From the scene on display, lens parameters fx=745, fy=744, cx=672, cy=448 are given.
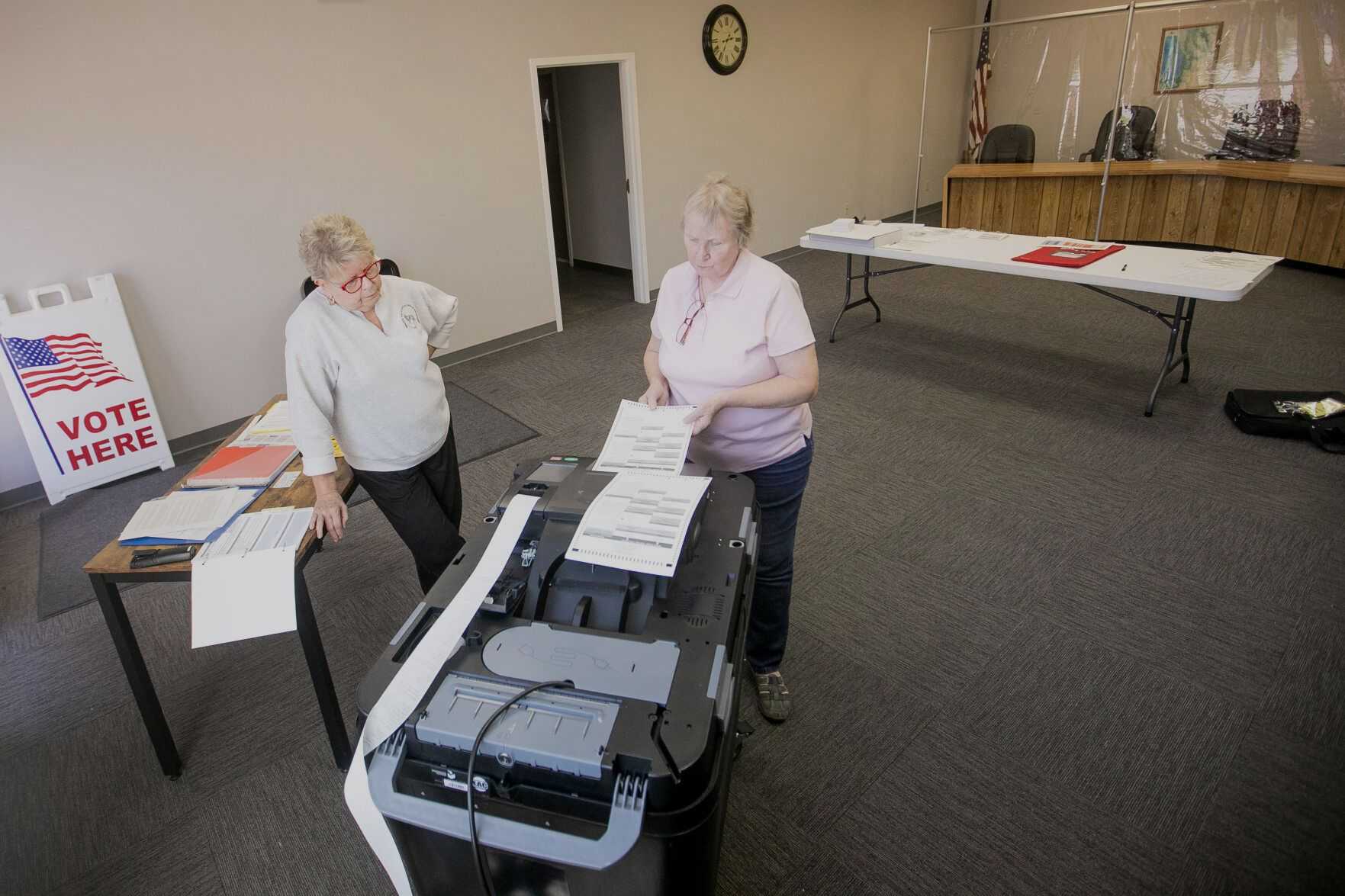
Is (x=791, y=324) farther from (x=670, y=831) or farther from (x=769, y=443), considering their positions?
(x=670, y=831)

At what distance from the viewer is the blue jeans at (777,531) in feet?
5.73

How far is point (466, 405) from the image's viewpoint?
4.17m

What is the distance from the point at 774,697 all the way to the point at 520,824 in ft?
4.08

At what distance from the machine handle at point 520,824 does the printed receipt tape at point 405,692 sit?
0.02 meters

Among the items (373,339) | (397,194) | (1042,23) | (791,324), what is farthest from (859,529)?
(1042,23)

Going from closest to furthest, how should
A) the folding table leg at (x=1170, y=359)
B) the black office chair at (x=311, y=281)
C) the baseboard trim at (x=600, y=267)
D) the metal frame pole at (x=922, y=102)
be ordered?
the folding table leg at (x=1170, y=359) < the black office chair at (x=311, y=281) < the baseboard trim at (x=600, y=267) < the metal frame pole at (x=922, y=102)

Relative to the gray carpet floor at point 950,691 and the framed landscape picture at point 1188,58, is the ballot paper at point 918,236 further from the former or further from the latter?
the framed landscape picture at point 1188,58

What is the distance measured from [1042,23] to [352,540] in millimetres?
7112

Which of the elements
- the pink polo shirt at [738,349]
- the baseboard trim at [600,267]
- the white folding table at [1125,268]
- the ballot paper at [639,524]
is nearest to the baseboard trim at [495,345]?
the baseboard trim at [600,267]

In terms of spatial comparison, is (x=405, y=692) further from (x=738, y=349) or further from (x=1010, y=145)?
(x=1010, y=145)

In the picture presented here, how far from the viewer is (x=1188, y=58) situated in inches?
233

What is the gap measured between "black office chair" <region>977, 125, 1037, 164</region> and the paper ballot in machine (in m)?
6.99

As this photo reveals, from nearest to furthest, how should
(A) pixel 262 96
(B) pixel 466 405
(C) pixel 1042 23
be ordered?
(A) pixel 262 96 < (B) pixel 466 405 < (C) pixel 1042 23

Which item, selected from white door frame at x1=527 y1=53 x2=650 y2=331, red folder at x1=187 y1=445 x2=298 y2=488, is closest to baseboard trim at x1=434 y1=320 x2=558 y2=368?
white door frame at x1=527 y1=53 x2=650 y2=331
